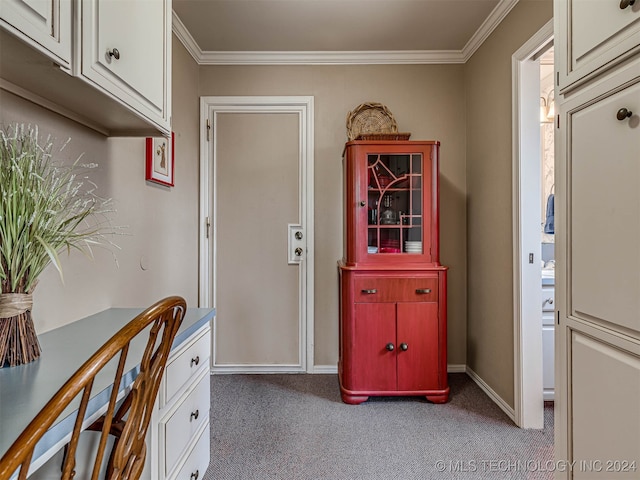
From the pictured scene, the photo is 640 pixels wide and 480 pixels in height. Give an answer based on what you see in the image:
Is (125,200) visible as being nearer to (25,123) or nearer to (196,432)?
(25,123)

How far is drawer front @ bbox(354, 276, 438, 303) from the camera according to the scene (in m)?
2.22

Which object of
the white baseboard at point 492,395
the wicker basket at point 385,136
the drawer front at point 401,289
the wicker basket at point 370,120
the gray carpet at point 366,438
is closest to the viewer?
the gray carpet at point 366,438

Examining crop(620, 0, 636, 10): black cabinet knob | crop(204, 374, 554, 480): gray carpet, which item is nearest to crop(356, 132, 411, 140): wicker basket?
crop(620, 0, 636, 10): black cabinet knob

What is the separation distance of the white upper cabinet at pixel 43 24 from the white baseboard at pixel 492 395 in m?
2.59

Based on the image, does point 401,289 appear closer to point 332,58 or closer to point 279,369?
point 279,369

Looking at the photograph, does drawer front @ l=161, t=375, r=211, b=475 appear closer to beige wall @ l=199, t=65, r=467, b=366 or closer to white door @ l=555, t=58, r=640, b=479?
white door @ l=555, t=58, r=640, b=479

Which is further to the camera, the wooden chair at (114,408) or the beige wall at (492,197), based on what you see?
→ the beige wall at (492,197)

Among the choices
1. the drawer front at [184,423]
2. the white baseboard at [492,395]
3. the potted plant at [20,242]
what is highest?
the potted plant at [20,242]

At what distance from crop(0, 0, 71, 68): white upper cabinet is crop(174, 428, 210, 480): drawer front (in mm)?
1309

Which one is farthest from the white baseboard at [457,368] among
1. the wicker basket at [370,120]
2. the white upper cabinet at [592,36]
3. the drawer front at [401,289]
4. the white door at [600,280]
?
the white upper cabinet at [592,36]

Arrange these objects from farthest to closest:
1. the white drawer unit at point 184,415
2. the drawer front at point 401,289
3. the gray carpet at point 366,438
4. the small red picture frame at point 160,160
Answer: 1. the drawer front at point 401,289
2. the small red picture frame at point 160,160
3. the gray carpet at point 366,438
4. the white drawer unit at point 184,415

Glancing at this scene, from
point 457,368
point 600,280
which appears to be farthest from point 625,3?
point 457,368

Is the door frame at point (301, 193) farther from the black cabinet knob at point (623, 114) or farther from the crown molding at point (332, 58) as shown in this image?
the black cabinet knob at point (623, 114)

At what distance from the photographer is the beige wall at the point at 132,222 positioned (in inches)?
47.1
